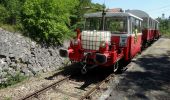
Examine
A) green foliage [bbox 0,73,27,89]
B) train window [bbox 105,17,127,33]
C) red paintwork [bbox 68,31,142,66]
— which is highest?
train window [bbox 105,17,127,33]

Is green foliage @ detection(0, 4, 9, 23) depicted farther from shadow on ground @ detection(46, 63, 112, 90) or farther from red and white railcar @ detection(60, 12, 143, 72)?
red and white railcar @ detection(60, 12, 143, 72)

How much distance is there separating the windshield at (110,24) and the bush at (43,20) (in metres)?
3.36

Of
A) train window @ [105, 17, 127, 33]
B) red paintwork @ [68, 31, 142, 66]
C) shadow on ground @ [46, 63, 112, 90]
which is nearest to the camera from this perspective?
red paintwork @ [68, 31, 142, 66]

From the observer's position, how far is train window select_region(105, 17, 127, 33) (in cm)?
1211

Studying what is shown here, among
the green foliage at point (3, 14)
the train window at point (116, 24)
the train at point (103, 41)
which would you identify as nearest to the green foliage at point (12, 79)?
the train at point (103, 41)

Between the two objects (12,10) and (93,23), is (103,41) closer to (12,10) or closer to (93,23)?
(93,23)

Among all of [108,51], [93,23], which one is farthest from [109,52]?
[93,23]

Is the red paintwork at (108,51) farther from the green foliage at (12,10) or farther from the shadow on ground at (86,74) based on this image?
the green foliage at (12,10)

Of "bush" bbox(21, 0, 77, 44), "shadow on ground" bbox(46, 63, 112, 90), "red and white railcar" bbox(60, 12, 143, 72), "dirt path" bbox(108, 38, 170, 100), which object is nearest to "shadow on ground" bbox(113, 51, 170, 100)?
Result: "dirt path" bbox(108, 38, 170, 100)

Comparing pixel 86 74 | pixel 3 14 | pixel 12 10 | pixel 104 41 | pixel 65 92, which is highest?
pixel 12 10

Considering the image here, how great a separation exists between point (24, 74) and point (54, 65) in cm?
286

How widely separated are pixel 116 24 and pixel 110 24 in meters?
0.29

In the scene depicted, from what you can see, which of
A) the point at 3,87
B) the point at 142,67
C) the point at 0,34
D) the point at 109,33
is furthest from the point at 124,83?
the point at 0,34

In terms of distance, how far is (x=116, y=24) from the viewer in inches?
485
